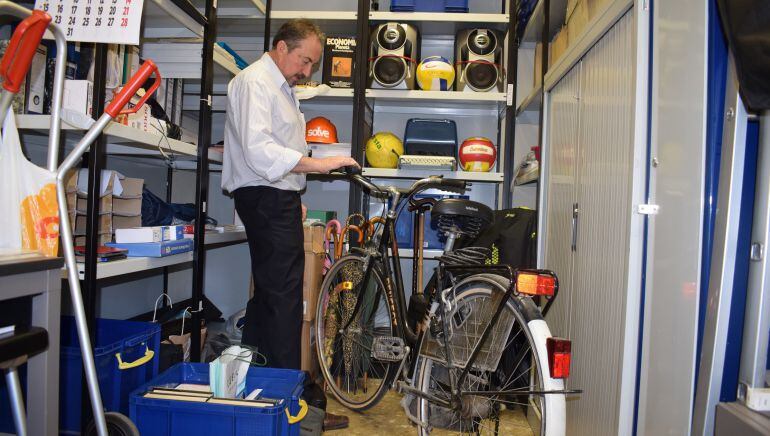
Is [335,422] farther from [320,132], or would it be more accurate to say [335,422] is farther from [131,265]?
[320,132]

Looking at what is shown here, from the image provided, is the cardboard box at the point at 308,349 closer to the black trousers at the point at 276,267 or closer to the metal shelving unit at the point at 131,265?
the black trousers at the point at 276,267

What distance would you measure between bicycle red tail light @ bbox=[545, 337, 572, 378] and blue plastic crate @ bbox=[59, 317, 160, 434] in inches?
52.7

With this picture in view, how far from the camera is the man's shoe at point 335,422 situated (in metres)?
2.04

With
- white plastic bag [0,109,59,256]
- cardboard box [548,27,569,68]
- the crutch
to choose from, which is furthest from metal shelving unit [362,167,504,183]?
white plastic bag [0,109,59,256]

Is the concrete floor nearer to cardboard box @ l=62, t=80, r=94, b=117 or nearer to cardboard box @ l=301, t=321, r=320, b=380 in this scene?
cardboard box @ l=301, t=321, r=320, b=380

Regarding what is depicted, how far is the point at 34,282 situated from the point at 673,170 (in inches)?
54.0

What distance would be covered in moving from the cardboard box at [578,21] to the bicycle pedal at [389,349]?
4.52 feet

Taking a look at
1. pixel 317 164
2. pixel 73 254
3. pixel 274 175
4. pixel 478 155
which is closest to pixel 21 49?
pixel 73 254

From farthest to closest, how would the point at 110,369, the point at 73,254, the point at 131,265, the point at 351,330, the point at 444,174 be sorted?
the point at 444,174, the point at 351,330, the point at 131,265, the point at 110,369, the point at 73,254

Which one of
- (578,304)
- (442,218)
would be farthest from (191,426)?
(578,304)

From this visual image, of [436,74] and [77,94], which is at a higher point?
[436,74]

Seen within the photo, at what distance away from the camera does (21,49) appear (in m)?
0.97

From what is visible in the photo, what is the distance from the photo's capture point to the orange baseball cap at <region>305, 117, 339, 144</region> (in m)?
2.84

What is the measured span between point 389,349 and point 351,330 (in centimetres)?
37
